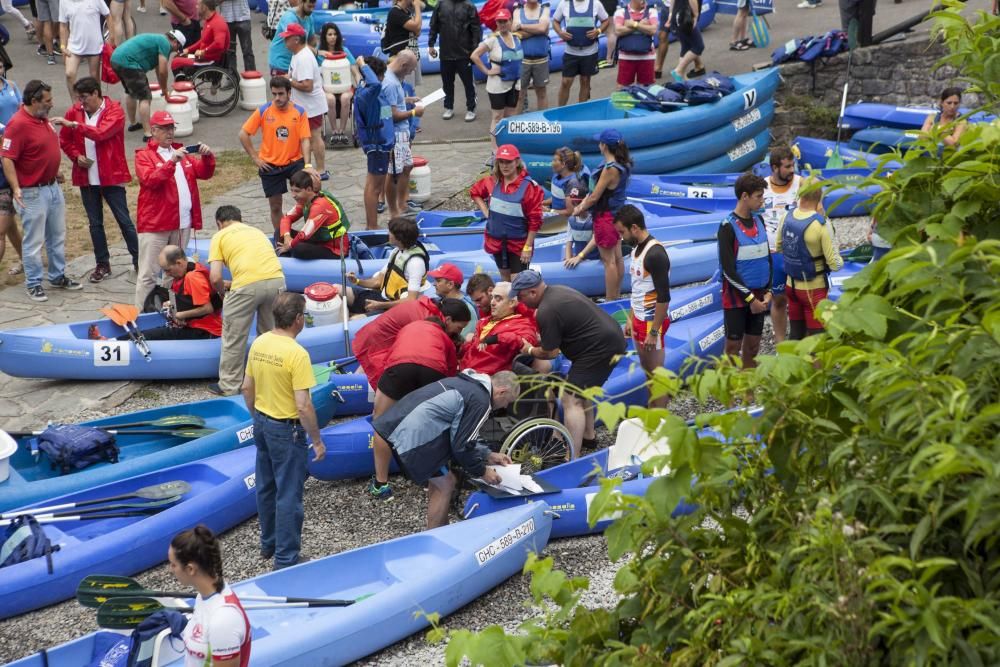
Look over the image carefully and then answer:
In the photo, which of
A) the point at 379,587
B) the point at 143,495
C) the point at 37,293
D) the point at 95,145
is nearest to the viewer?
the point at 379,587

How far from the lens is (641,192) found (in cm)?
1208

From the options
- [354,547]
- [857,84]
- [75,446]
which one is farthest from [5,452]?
[857,84]

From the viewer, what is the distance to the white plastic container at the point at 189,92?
1381 cm

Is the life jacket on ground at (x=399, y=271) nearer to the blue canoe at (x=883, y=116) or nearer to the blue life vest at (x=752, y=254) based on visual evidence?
the blue life vest at (x=752, y=254)

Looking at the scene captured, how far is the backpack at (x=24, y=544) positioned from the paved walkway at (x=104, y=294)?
1.97 meters

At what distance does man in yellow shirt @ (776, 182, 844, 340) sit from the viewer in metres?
7.28

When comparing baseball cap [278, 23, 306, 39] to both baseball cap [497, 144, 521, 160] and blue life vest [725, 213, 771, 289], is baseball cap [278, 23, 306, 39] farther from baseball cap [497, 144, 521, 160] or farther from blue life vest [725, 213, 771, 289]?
blue life vest [725, 213, 771, 289]

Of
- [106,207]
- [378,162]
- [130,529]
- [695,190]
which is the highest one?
[378,162]

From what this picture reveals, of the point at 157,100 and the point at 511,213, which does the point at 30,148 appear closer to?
the point at 511,213

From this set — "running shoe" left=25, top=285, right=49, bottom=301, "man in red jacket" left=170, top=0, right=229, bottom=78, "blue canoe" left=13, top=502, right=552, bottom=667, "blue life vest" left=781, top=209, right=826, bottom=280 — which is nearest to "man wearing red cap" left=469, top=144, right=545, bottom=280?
"blue life vest" left=781, top=209, right=826, bottom=280

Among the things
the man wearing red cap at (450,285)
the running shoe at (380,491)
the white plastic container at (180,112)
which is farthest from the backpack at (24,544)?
the white plastic container at (180,112)

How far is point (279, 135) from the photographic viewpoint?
10.6 m

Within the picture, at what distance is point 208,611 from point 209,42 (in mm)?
11126

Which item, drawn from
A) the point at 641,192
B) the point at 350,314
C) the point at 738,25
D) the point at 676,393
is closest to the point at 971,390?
the point at 676,393
